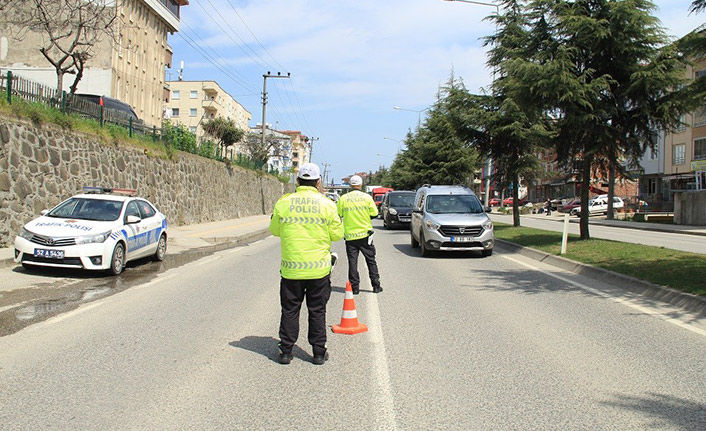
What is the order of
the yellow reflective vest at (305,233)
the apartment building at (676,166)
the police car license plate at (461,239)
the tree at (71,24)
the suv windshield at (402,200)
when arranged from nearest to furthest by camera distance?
1. the yellow reflective vest at (305,233)
2. the police car license plate at (461,239)
3. the tree at (71,24)
4. the suv windshield at (402,200)
5. the apartment building at (676,166)

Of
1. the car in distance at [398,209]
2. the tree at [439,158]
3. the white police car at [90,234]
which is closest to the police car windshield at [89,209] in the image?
the white police car at [90,234]

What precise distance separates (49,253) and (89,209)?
1709 millimetres

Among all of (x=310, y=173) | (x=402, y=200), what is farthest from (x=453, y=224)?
(x=402, y=200)

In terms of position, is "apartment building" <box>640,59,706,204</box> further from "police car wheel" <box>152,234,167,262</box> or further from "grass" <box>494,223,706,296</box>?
"police car wheel" <box>152,234,167,262</box>

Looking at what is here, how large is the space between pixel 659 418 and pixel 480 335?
261 cm

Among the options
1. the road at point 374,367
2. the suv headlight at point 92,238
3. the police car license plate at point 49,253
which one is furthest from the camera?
the suv headlight at point 92,238

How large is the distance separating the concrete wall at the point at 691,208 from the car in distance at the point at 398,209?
17.0 m

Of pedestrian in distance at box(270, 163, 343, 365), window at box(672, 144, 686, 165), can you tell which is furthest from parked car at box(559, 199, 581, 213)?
pedestrian in distance at box(270, 163, 343, 365)

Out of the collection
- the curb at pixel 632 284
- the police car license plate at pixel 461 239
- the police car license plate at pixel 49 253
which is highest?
the police car license plate at pixel 461 239

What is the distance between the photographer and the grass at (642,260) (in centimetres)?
949

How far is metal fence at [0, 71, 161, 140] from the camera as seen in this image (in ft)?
49.8

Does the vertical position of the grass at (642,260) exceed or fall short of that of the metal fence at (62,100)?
it falls short

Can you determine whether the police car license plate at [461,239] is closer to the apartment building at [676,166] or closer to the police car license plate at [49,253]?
the police car license plate at [49,253]

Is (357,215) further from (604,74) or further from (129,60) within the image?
(129,60)
